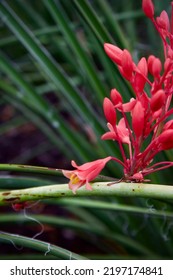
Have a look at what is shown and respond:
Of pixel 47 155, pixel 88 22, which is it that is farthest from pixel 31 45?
pixel 47 155

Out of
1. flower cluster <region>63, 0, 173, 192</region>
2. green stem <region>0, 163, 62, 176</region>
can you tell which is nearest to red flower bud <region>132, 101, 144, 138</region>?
flower cluster <region>63, 0, 173, 192</region>

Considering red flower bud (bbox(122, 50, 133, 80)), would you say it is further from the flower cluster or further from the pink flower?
the pink flower

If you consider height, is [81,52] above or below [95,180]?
above

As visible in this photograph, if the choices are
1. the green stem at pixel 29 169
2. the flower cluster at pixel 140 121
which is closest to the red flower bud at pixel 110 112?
the flower cluster at pixel 140 121

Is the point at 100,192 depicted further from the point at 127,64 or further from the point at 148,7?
the point at 148,7

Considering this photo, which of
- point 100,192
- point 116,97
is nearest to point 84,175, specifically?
point 100,192

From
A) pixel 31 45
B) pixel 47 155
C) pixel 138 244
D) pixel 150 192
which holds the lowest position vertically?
pixel 150 192

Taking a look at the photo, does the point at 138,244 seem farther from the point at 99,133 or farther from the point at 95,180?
the point at 95,180

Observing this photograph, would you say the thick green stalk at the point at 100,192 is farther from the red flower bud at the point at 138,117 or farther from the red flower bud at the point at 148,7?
the red flower bud at the point at 148,7
